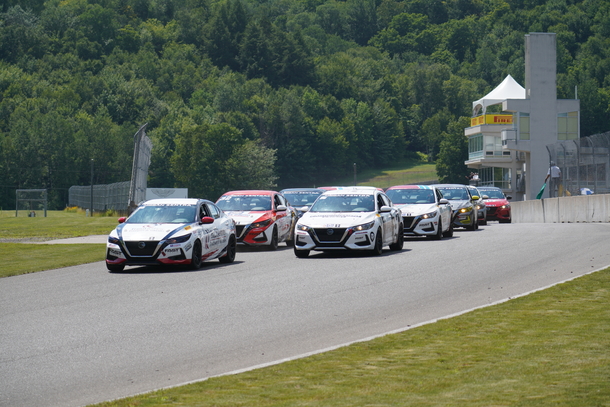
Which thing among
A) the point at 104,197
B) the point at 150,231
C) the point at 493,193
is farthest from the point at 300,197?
the point at 104,197

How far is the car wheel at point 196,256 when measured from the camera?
1869 cm

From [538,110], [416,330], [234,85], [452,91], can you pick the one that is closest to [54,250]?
[416,330]

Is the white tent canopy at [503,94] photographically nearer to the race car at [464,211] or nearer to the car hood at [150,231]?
the race car at [464,211]

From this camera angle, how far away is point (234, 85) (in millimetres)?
176125

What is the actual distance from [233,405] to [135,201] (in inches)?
1378

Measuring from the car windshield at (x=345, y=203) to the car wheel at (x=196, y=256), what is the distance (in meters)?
3.88

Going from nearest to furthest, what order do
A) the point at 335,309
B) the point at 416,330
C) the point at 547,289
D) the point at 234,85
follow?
the point at 416,330 → the point at 335,309 → the point at 547,289 → the point at 234,85

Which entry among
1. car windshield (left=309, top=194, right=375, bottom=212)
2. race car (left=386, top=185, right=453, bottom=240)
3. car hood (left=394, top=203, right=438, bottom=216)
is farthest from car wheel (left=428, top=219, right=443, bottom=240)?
car windshield (left=309, top=194, right=375, bottom=212)

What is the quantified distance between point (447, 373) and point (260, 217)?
16.5 meters

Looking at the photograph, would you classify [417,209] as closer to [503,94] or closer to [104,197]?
[104,197]

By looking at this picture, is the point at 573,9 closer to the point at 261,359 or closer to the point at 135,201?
the point at 135,201

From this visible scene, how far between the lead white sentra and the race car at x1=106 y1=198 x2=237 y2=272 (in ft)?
5.42

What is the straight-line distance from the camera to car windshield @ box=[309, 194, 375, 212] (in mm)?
21844

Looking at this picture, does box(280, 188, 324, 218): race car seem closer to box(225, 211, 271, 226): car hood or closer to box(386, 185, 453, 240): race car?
box(386, 185, 453, 240): race car
